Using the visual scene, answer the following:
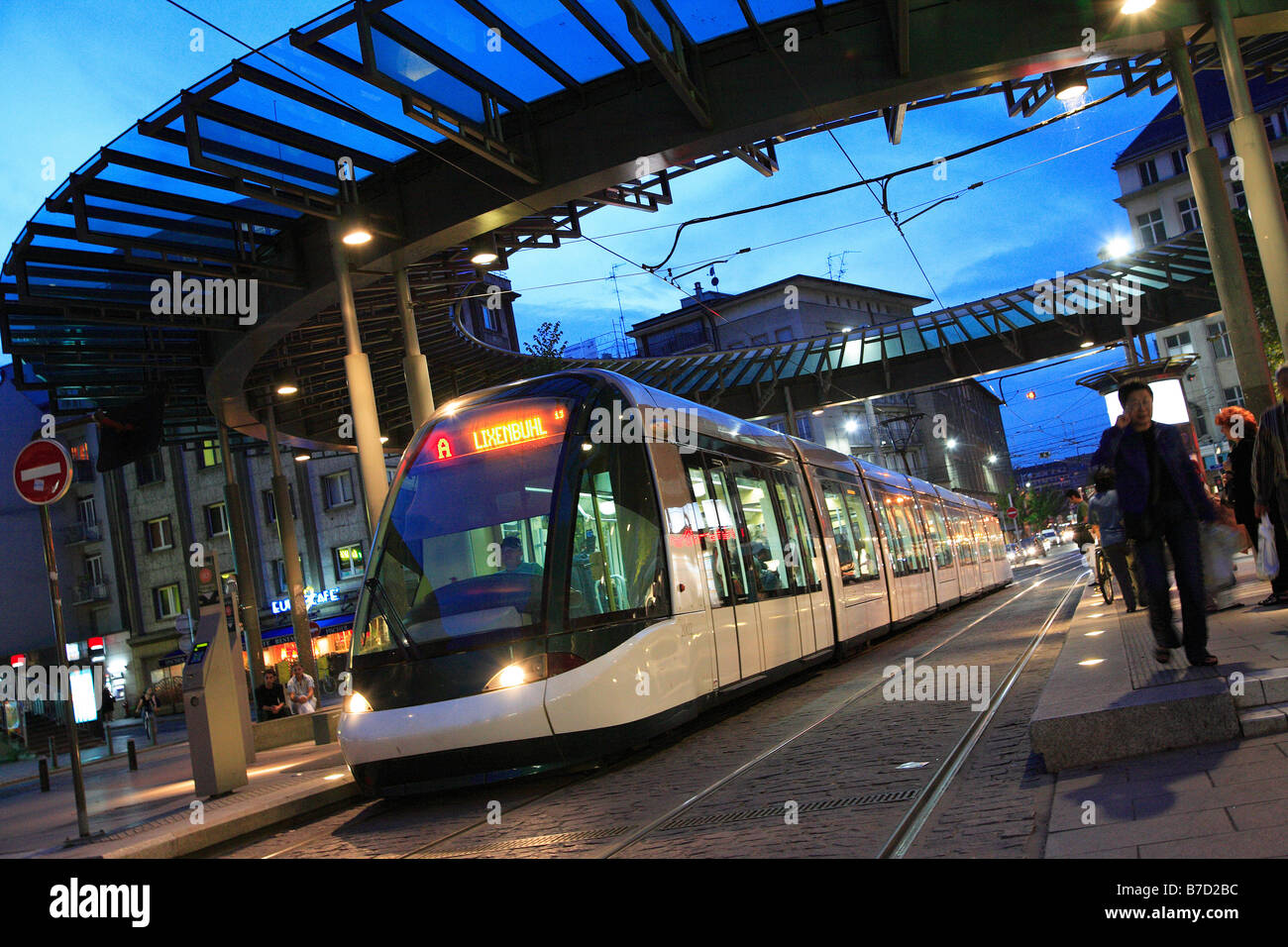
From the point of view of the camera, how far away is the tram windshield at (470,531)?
820cm

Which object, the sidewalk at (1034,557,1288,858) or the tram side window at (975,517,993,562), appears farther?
the tram side window at (975,517,993,562)

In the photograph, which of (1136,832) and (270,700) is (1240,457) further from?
(270,700)

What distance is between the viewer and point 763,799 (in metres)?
6.31

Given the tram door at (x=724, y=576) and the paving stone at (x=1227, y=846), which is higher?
the tram door at (x=724, y=576)

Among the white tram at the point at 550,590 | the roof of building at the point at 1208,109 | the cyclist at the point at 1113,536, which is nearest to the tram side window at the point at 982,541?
the cyclist at the point at 1113,536

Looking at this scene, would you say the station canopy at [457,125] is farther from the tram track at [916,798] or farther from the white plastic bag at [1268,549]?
the tram track at [916,798]

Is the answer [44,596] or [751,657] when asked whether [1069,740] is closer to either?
[751,657]

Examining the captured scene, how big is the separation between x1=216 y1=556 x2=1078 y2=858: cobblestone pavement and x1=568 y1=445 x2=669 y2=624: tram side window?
1269mm

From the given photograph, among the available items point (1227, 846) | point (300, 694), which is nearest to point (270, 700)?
point (300, 694)

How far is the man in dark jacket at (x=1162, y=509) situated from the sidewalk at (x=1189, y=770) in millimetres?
290

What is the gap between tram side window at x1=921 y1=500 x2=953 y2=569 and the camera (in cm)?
2186

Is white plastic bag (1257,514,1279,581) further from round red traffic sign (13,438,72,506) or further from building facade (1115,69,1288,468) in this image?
building facade (1115,69,1288,468)

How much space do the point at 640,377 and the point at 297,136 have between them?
65.2 ft

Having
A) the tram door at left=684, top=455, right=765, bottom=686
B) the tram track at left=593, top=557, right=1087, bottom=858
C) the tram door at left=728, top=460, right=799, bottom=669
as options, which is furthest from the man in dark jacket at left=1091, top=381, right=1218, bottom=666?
the tram door at left=728, top=460, right=799, bottom=669
